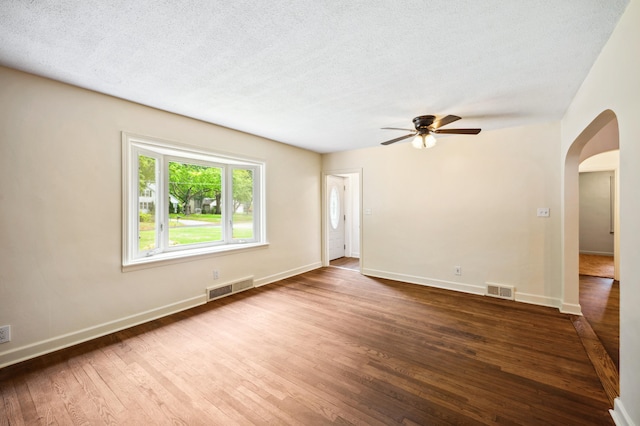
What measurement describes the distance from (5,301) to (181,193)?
192cm

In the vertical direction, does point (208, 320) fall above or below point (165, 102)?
below

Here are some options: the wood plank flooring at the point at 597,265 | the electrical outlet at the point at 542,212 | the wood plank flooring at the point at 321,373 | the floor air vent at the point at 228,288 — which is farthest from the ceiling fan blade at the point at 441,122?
the wood plank flooring at the point at 597,265

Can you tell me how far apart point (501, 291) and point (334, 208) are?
3814 mm

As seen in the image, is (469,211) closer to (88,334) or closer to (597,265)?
(597,265)

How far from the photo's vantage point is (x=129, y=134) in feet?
9.24

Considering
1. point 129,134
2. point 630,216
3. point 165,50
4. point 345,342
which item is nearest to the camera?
point 630,216

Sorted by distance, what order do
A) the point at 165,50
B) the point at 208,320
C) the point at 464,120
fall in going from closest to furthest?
the point at 165,50 < the point at 208,320 < the point at 464,120

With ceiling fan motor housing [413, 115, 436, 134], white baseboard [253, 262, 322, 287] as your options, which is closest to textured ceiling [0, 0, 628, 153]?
ceiling fan motor housing [413, 115, 436, 134]

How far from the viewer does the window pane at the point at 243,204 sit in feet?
13.9

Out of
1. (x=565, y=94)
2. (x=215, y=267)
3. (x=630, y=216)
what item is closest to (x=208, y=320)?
(x=215, y=267)

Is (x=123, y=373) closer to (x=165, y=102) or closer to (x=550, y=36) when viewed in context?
(x=165, y=102)

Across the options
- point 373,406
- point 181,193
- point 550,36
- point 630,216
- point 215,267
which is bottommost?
point 373,406

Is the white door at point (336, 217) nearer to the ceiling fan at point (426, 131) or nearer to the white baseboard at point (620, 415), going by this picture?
the ceiling fan at point (426, 131)

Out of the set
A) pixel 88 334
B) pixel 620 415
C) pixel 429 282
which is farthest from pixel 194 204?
pixel 620 415
